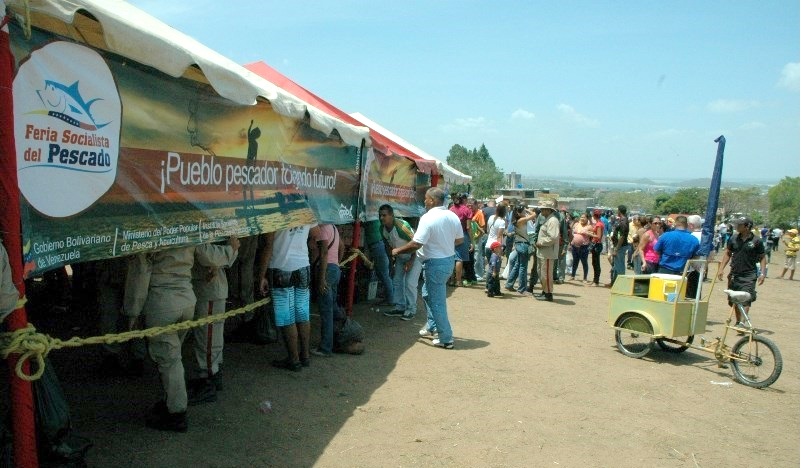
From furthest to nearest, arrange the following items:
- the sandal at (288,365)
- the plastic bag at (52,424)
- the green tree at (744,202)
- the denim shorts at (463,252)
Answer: the green tree at (744,202) → the denim shorts at (463,252) → the sandal at (288,365) → the plastic bag at (52,424)

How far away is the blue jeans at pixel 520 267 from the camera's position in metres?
12.0

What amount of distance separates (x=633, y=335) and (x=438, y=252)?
9.43ft

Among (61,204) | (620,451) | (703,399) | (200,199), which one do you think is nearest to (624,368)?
(703,399)

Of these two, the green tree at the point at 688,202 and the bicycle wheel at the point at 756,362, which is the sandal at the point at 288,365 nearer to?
the bicycle wheel at the point at 756,362

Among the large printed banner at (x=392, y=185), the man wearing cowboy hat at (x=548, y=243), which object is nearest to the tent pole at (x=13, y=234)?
the large printed banner at (x=392, y=185)

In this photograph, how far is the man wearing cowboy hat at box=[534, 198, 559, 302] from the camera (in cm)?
1081

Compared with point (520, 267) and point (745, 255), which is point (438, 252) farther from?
point (520, 267)

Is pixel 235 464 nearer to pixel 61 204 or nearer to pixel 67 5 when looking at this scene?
pixel 61 204

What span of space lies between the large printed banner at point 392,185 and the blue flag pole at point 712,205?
15.7ft

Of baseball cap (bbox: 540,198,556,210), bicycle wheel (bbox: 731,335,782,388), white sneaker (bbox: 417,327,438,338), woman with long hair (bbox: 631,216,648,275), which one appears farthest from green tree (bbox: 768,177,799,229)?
white sneaker (bbox: 417,327,438,338)

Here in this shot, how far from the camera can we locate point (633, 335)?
25.2ft

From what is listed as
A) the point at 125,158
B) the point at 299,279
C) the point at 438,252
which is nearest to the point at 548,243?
the point at 438,252

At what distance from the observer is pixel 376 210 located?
345 inches

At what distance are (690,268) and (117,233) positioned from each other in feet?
21.8
